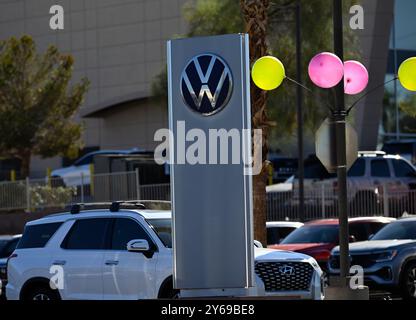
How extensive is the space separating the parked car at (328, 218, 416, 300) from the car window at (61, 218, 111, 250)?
207 inches

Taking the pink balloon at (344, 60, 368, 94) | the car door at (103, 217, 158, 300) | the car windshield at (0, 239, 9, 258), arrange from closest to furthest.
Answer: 1. the pink balloon at (344, 60, 368, 94)
2. the car door at (103, 217, 158, 300)
3. the car windshield at (0, 239, 9, 258)

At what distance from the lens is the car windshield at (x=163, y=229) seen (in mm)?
13195

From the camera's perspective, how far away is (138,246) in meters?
12.8

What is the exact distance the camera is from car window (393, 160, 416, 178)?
89.1 ft

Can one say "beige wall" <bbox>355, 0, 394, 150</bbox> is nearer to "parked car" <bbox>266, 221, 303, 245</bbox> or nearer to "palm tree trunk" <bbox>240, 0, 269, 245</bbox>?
"parked car" <bbox>266, 221, 303, 245</bbox>

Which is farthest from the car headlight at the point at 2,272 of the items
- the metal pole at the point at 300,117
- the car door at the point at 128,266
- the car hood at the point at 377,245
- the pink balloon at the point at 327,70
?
the metal pole at the point at 300,117

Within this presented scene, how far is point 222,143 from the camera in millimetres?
9094

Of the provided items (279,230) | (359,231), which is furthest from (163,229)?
(279,230)

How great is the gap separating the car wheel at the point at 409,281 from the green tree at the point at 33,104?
20558mm

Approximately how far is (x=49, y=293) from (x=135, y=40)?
38.1 meters

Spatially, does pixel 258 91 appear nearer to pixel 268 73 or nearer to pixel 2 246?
pixel 268 73

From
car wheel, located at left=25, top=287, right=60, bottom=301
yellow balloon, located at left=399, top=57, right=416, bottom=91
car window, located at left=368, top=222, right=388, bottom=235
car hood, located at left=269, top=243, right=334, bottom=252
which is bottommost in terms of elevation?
car wheel, located at left=25, top=287, right=60, bottom=301

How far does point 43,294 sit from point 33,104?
21612 mm

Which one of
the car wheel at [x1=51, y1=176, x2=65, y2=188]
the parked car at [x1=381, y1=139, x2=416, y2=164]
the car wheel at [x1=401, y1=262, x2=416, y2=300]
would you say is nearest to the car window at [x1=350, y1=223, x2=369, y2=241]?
the car wheel at [x1=401, y1=262, x2=416, y2=300]
